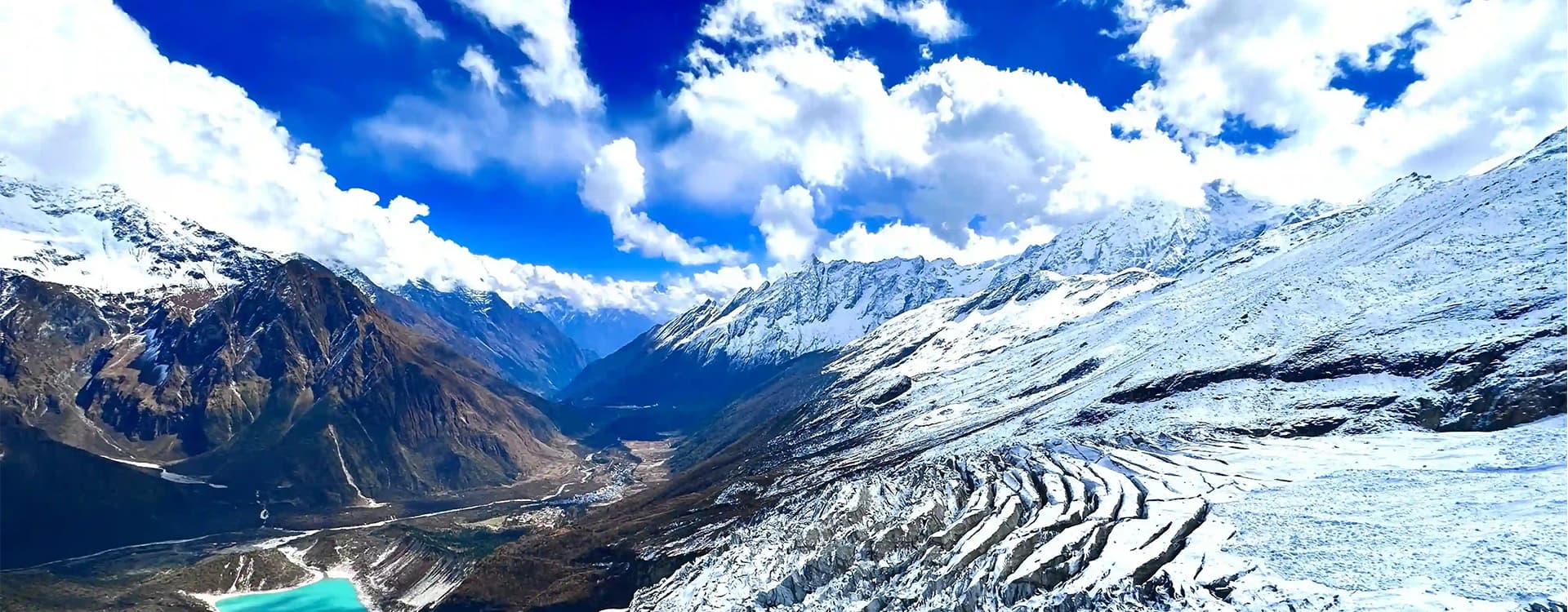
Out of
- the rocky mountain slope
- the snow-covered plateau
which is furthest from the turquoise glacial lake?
the snow-covered plateau

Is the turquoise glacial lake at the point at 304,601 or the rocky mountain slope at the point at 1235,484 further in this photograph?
the turquoise glacial lake at the point at 304,601

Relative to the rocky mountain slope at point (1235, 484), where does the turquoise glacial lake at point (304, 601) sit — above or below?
below

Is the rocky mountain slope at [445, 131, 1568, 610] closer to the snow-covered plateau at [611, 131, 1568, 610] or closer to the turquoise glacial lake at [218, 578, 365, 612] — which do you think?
the snow-covered plateau at [611, 131, 1568, 610]

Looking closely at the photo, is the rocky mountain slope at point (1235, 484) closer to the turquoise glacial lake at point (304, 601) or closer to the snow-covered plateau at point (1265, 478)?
the snow-covered plateau at point (1265, 478)

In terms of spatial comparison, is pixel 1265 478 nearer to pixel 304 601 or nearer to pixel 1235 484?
pixel 1235 484

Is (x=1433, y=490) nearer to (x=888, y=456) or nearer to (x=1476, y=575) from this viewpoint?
(x=1476, y=575)

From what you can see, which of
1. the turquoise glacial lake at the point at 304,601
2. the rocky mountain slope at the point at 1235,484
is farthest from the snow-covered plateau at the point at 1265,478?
the turquoise glacial lake at the point at 304,601
